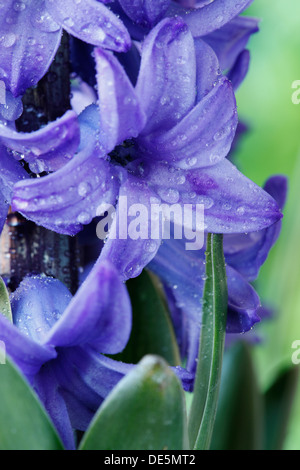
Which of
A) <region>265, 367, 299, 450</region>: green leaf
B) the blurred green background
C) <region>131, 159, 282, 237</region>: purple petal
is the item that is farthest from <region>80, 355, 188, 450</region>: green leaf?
the blurred green background

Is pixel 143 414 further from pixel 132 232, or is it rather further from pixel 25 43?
pixel 25 43

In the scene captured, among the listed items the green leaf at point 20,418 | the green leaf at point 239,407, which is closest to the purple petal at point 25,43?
the green leaf at point 20,418

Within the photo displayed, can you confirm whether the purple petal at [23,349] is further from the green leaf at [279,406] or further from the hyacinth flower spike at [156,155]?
the green leaf at [279,406]

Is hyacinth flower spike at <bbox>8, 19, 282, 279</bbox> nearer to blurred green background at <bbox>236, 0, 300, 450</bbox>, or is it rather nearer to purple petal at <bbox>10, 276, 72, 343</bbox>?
purple petal at <bbox>10, 276, 72, 343</bbox>

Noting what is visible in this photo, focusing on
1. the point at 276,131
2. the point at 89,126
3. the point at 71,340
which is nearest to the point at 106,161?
the point at 89,126
